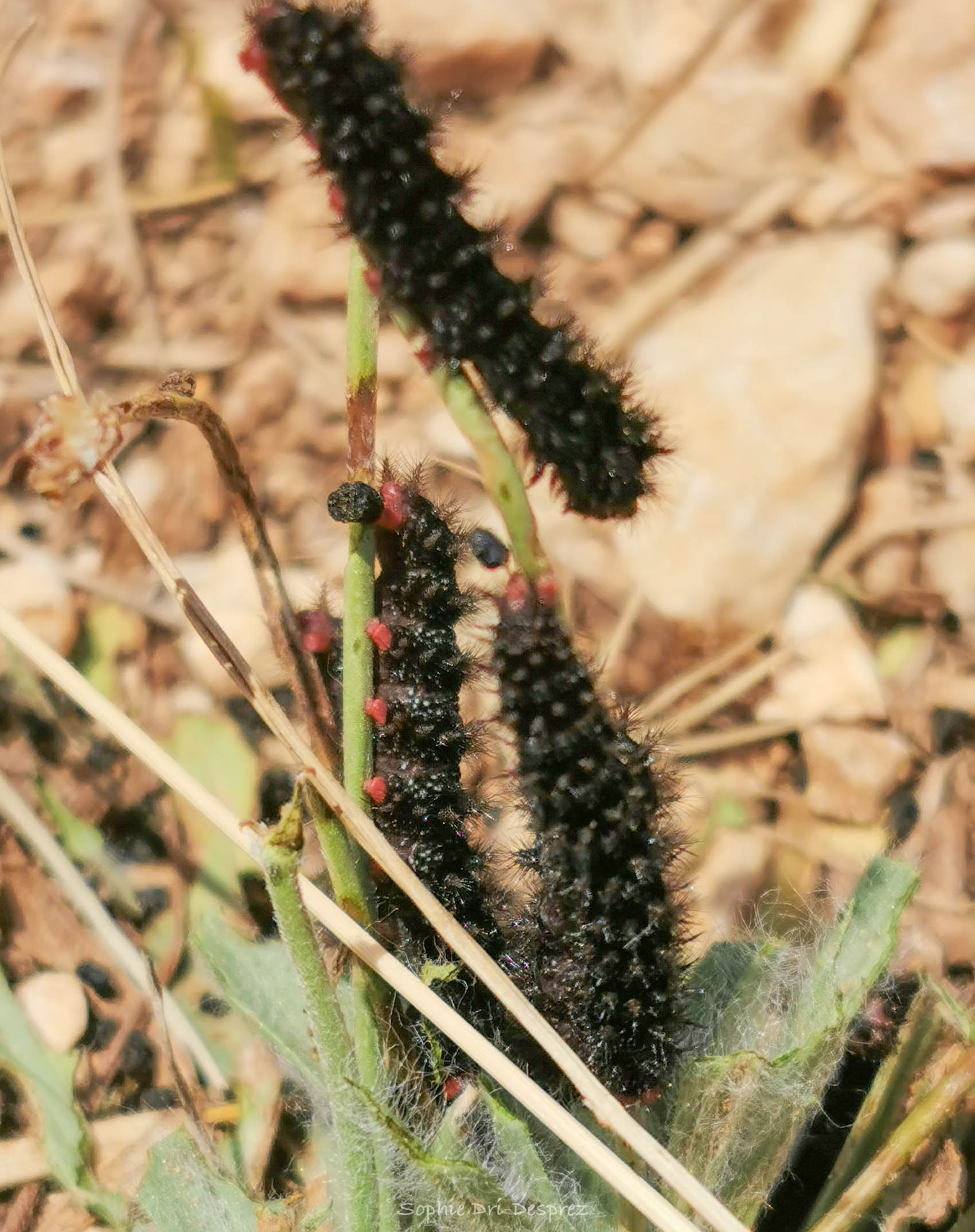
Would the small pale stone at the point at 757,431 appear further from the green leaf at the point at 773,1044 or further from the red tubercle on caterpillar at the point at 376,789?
the red tubercle on caterpillar at the point at 376,789

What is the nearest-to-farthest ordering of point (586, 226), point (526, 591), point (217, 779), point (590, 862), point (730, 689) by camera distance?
1. point (526, 591)
2. point (590, 862)
3. point (217, 779)
4. point (730, 689)
5. point (586, 226)

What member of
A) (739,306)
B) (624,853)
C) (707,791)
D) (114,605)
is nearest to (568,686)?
(624,853)

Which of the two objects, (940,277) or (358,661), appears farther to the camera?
(940,277)

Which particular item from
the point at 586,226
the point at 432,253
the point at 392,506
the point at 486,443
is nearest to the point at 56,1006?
the point at 392,506

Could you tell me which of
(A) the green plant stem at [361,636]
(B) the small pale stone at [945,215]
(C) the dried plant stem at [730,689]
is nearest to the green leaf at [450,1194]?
(A) the green plant stem at [361,636]

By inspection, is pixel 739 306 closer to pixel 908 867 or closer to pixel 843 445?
pixel 843 445

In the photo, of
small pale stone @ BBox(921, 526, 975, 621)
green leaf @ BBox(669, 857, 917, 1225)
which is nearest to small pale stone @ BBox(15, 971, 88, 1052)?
green leaf @ BBox(669, 857, 917, 1225)

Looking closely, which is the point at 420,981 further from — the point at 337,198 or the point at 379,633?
the point at 337,198

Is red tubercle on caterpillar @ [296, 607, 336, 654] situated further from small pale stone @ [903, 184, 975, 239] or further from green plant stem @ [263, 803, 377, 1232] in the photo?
small pale stone @ [903, 184, 975, 239]
